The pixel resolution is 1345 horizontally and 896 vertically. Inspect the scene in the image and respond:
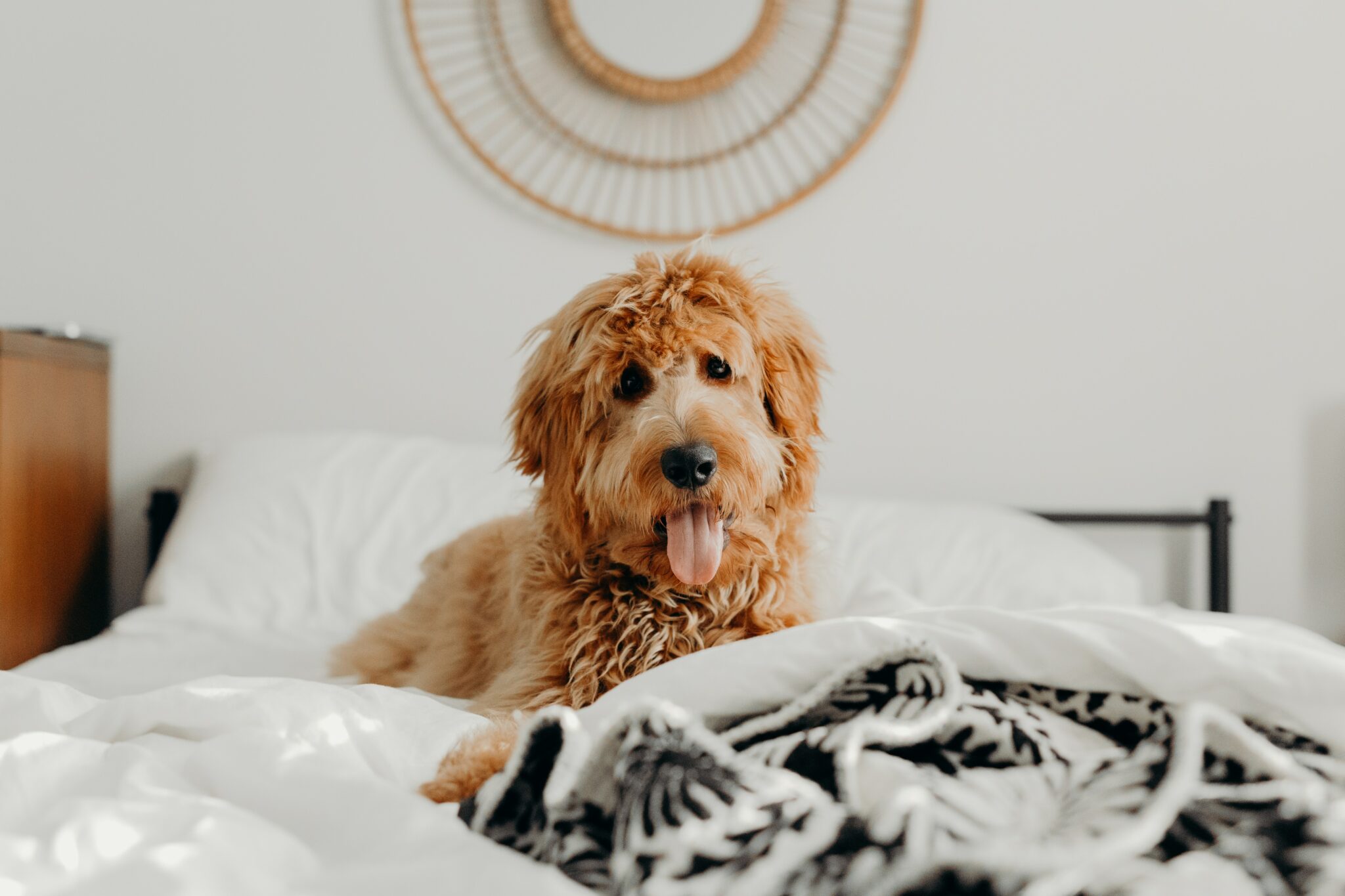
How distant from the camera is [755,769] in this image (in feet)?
2.53

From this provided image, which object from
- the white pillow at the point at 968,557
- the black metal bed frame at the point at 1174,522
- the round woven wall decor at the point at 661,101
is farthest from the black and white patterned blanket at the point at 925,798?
the round woven wall decor at the point at 661,101

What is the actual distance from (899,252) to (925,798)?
2542 millimetres

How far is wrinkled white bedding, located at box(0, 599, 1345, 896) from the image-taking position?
0.72 metres

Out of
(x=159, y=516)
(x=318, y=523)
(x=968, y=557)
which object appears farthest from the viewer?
(x=159, y=516)

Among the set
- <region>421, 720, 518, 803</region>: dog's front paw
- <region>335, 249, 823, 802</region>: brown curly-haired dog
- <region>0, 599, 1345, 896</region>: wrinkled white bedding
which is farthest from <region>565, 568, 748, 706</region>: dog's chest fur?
<region>421, 720, 518, 803</region>: dog's front paw

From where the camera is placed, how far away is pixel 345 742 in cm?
106

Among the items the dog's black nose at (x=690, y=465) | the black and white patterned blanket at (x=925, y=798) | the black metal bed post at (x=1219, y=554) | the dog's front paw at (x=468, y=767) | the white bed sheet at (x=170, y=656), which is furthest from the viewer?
the black metal bed post at (x=1219, y=554)

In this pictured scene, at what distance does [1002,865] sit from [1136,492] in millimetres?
2702

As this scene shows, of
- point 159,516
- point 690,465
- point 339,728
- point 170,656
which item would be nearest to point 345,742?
point 339,728

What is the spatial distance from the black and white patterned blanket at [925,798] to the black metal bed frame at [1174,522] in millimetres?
2097

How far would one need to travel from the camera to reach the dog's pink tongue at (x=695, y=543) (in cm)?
147

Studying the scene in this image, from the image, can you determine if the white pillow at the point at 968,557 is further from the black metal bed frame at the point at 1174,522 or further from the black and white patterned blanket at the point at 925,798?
the black and white patterned blanket at the point at 925,798

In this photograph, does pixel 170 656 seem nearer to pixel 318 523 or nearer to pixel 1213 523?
pixel 318 523

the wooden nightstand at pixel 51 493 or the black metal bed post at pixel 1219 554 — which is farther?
the black metal bed post at pixel 1219 554
